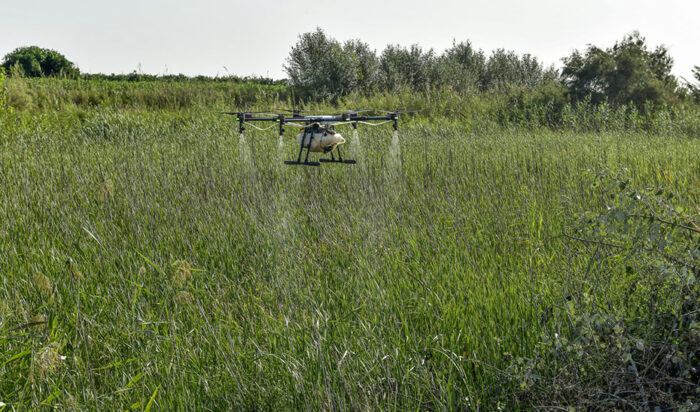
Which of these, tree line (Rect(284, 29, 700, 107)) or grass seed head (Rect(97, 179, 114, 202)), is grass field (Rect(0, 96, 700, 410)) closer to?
grass seed head (Rect(97, 179, 114, 202))

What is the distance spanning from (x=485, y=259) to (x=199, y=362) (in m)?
2.01

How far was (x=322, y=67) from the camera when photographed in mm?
18797

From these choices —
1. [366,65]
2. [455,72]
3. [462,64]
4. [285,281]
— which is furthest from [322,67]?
[285,281]

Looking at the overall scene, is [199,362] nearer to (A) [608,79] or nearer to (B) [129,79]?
(A) [608,79]

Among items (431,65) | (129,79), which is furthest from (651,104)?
(129,79)

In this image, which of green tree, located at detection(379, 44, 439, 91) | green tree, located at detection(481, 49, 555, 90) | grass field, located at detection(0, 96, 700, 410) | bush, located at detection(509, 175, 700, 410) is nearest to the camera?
bush, located at detection(509, 175, 700, 410)

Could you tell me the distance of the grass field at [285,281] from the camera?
2363mm

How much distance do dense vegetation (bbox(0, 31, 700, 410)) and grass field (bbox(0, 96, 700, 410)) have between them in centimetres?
2

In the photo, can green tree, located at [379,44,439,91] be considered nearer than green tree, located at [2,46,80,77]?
Yes

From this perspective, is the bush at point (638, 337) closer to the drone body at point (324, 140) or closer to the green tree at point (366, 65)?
the drone body at point (324, 140)

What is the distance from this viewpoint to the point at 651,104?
14945 millimetres

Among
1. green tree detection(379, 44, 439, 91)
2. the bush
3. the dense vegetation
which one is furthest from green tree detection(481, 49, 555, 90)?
the bush

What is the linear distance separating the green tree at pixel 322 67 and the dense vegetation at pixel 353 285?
10834 mm

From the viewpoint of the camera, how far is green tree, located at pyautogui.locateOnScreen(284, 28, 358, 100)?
18.8m
